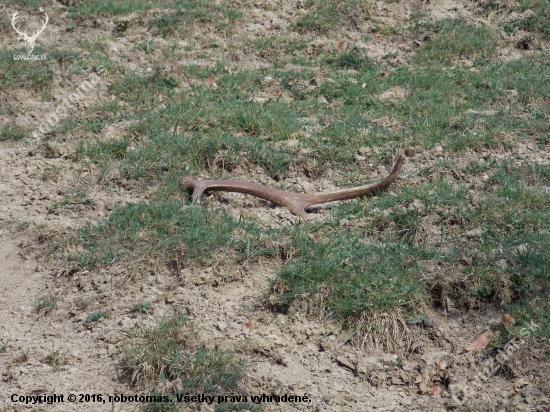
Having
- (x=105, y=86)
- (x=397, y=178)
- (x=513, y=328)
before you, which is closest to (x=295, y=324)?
(x=513, y=328)

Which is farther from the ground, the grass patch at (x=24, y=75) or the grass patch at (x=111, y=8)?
the grass patch at (x=111, y=8)

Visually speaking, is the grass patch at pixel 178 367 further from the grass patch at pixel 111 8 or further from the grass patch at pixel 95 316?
the grass patch at pixel 111 8

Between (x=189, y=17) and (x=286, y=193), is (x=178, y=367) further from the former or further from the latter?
(x=189, y=17)

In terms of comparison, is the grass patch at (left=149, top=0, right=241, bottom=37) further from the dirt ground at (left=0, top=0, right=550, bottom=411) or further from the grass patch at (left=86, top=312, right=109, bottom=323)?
the grass patch at (left=86, top=312, right=109, bottom=323)

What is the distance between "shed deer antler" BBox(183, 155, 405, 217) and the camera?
17.5 feet

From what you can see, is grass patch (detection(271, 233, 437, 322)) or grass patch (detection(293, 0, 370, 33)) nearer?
grass patch (detection(271, 233, 437, 322))

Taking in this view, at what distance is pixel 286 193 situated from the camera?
540cm

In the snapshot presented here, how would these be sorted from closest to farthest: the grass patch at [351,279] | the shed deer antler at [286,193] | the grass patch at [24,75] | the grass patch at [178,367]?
the grass patch at [178,367]
the grass patch at [351,279]
the shed deer antler at [286,193]
the grass patch at [24,75]

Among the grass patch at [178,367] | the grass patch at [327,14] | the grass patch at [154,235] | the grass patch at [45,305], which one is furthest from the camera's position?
the grass patch at [327,14]

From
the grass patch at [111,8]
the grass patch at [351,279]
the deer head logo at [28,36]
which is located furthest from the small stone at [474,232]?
the deer head logo at [28,36]

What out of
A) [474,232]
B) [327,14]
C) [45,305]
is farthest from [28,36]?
[474,232]

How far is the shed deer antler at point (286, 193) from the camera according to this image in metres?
5.32

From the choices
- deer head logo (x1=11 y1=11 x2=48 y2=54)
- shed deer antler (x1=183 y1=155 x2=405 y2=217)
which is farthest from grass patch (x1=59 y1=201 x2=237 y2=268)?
deer head logo (x1=11 y1=11 x2=48 y2=54)

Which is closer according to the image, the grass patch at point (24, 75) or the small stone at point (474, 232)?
the small stone at point (474, 232)
